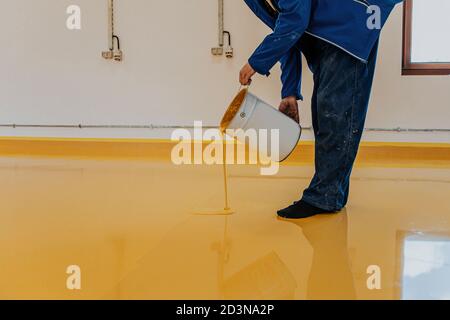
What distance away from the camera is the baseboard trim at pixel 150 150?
3062 millimetres

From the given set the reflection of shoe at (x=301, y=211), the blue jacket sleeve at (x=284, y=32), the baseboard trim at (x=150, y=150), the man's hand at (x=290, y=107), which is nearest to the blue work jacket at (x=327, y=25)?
the blue jacket sleeve at (x=284, y=32)

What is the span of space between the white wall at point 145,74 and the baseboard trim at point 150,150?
66 millimetres

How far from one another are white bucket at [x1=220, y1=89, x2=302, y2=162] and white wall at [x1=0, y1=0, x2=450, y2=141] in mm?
1596

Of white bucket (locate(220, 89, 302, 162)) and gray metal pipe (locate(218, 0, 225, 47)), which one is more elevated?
gray metal pipe (locate(218, 0, 225, 47))

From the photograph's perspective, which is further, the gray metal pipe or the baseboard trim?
the gray metal pipe

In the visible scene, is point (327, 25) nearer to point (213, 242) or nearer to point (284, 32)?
point (284, 32)

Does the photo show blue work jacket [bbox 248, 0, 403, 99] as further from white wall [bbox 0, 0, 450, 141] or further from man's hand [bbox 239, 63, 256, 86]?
white wall [bbox 0, 0, 450, 141]

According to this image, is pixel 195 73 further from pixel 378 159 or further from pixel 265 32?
pixel 378 159

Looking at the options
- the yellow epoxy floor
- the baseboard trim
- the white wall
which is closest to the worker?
the yellow epoxy floor

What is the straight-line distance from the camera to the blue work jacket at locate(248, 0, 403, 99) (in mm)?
1424

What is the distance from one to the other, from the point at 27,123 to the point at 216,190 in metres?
2.02

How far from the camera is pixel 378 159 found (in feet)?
10.2

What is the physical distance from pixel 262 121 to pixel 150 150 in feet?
6.28

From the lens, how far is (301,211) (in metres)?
1.59
